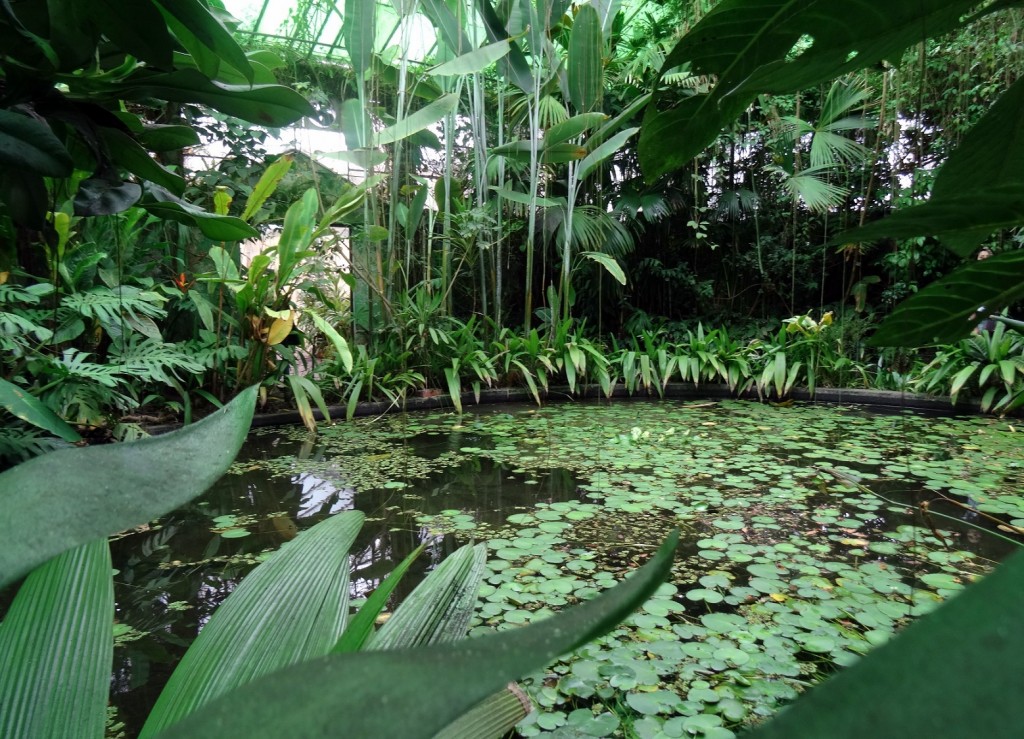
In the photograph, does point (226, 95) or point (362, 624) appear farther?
point (226, 95)

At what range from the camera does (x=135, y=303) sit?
2.57m

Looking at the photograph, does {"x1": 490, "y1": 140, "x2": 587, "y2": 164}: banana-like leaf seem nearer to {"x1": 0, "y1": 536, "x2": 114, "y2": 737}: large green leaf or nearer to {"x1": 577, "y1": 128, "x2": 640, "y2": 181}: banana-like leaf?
{"x1": 577, "y1": 128, "x2": 640, "y2": 181}: banana-like leaf

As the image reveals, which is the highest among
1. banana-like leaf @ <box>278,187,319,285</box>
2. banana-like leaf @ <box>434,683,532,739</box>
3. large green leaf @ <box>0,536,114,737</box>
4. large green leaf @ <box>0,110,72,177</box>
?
banana-like leaf @ <box>278,187,319,285</box>

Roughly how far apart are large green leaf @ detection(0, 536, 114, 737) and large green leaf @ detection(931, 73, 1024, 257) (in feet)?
1.51

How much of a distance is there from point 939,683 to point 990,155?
41 cm

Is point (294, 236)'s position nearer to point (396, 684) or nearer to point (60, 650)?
point (60, 650)

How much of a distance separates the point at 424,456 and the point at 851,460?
175 centimetres

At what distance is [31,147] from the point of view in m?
0.49

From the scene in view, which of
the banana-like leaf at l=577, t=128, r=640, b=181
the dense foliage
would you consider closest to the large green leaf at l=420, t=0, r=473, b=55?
the dense foliage

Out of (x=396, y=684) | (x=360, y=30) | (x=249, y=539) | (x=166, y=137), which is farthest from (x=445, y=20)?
(x=396, y=684)

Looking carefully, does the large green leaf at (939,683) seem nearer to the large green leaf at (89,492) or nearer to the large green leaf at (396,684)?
the large green leaf at (396,684)

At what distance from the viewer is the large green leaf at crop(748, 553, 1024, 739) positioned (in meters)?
0.07

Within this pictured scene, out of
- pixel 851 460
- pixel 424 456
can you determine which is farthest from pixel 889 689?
pixel 851 460

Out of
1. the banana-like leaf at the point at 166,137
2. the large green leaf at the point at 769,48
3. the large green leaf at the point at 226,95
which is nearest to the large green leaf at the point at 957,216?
the large green leaf at the point at 769,48
